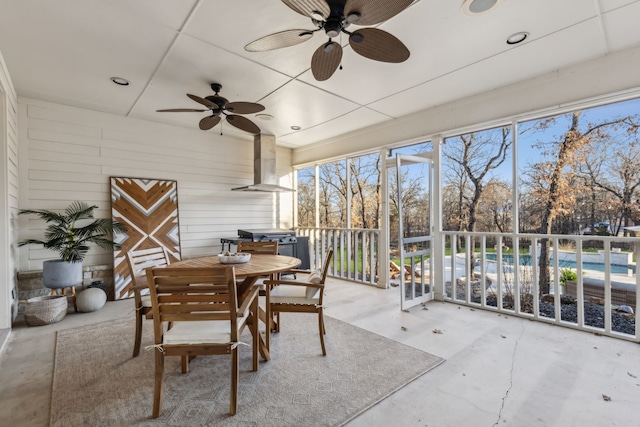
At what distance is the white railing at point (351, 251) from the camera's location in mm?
5152

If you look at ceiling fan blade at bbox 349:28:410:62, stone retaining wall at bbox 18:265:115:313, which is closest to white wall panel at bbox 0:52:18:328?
stone retaining wall at bbox 18:265:115:313

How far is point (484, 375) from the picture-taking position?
7.20ft

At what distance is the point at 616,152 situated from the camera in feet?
9.60

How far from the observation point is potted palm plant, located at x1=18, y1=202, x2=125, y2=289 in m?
3.43

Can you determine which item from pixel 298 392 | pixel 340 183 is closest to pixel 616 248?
pixel 298 392

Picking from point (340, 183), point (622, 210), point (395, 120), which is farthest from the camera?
point (340, 183)

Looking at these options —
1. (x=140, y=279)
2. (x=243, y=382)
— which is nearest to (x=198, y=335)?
(x=243, y=382)

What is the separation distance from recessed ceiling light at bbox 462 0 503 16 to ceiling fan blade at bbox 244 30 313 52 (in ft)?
3.81

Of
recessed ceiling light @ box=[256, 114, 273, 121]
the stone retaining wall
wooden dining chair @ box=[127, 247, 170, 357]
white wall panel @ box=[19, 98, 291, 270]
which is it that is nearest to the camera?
wooden dining chair @ box=[127, 247, 170, 357]

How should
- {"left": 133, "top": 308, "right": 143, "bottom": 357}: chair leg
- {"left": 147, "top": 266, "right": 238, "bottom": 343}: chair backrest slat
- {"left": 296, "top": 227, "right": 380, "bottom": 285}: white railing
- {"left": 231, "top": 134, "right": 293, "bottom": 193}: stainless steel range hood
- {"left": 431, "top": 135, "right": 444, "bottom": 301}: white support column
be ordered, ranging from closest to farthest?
{"left": 147, "top": 266, "right": 238, "bottom": 343}: chair backrest slat → {"left": 133, "top": 308, "right": 143, "bottom": 357}: chair leg → {"left": 431, "top": 135, "right": 444, "bottom": 301}: white support column → {"left": 296, "top": 227, "right": 380, "bottom": 285}: white railing → {"left": 231, "top": 134, "right": 293, "bottom": 193}: stainless steel range hood

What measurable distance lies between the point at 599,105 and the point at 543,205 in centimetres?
110

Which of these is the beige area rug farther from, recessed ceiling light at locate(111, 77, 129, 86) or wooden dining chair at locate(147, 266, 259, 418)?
recessed ceiling light at locate(111, 77, 129, 86)

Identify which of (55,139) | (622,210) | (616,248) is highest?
(55,139)

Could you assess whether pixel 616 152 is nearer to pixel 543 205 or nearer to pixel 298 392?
pixel 543 205
